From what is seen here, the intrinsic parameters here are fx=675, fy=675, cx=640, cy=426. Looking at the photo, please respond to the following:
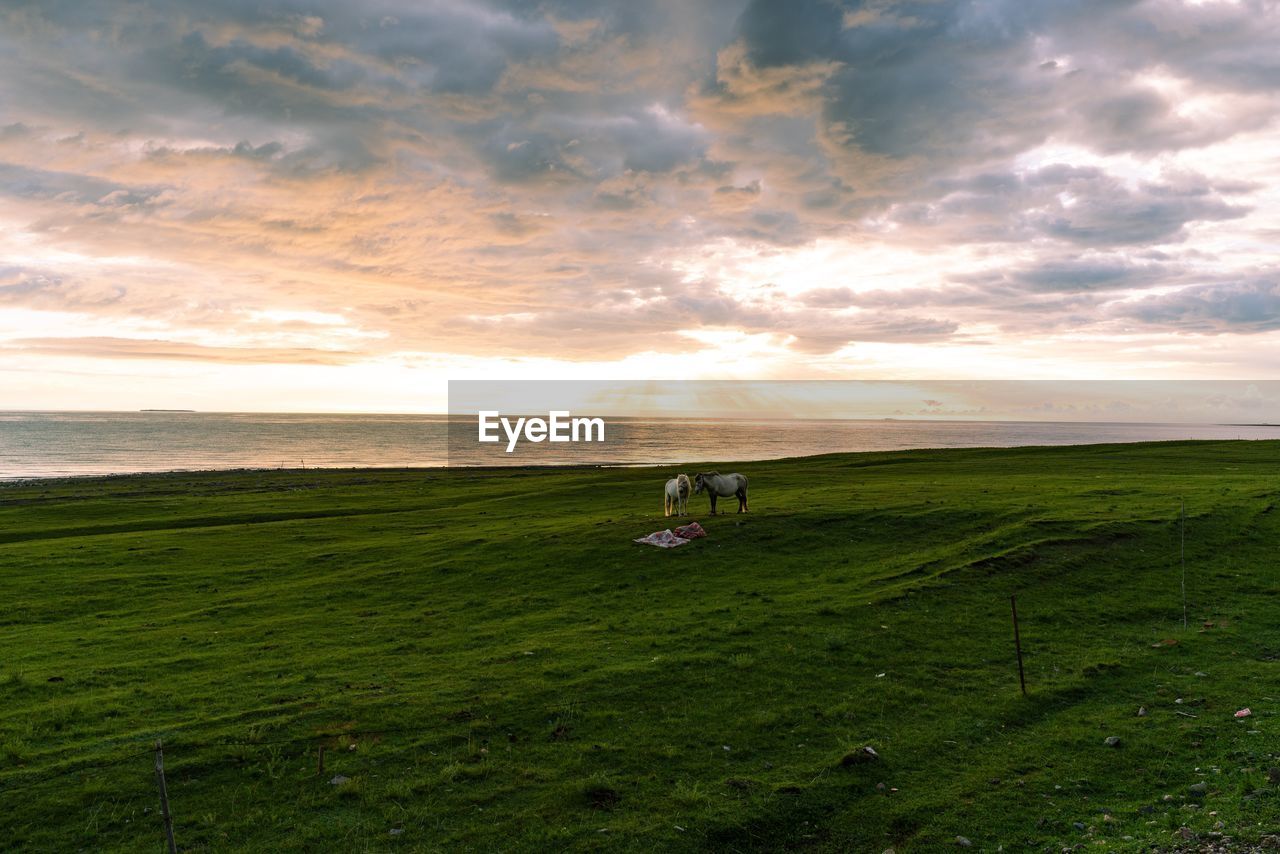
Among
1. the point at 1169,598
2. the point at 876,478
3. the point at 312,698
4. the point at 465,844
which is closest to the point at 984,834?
the point at 465,844

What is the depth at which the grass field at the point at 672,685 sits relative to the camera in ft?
36.0

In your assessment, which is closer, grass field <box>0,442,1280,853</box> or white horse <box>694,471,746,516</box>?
grass field <box>0,442,1280,853</box>

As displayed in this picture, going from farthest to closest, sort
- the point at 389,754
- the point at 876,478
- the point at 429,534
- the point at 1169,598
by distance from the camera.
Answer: the point at 876,478
the point at 429,534
the point at 1169,598
the point at 389,754

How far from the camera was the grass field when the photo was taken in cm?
1098

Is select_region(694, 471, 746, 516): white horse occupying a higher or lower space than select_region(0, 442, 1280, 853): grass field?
higher

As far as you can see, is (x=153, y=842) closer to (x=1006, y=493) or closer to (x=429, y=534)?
(x=429, y=534)

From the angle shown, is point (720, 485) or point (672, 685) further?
point (720, 485)

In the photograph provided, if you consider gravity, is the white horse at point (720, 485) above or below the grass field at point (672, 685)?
above

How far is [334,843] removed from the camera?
10422 mm

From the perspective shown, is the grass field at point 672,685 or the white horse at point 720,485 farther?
the white horse at point 720,485

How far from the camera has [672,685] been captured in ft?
53.3

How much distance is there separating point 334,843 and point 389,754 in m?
2.70

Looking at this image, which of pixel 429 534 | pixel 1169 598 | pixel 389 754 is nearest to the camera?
pixel 389 754

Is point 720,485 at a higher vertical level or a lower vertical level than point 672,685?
higher
